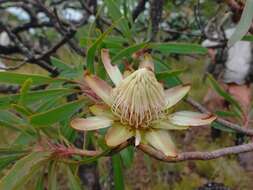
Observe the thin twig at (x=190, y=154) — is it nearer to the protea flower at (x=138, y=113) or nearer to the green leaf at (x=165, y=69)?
the protea flower at (x=138, y=113)

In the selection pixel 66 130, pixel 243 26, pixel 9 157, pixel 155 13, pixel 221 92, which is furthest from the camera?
pixel 155 13

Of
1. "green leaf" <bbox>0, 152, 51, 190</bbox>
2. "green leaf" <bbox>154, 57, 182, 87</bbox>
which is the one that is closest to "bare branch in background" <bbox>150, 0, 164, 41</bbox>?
"green leaf" <bbox>154, 57, 182, 87</bbox>

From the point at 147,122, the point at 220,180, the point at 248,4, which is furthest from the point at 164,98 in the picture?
the point at 220,180

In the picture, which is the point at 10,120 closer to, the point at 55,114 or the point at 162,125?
the point at 55,114

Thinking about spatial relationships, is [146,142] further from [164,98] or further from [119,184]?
[119,184]

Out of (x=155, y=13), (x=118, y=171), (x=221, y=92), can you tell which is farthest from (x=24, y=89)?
(x=155, y=13)
